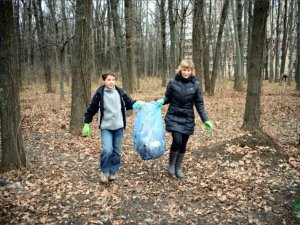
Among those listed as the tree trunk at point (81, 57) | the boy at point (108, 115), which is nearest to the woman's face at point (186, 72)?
the boy at point (108, 115)

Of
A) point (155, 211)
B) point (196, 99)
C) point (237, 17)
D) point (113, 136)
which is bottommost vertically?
point (155, 211)

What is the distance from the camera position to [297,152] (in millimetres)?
7270

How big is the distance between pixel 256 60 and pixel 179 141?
155 inches

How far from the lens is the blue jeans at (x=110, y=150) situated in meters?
5.67

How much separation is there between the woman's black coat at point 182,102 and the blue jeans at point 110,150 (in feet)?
3.04

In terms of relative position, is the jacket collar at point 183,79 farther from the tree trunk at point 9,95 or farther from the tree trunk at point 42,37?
the tree trunk at point 42,37

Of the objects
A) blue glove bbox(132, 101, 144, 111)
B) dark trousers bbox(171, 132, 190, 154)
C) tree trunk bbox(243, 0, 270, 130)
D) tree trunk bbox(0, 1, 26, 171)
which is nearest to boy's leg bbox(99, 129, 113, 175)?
blue glove bbox(132, 101, 144, 111)

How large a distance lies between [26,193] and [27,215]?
0.79 metres

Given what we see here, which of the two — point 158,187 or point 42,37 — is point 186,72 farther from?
point 42,37

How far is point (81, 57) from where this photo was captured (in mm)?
9078

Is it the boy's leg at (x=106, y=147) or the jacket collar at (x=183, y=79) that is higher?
the jacket collar at (x=183, y=79)

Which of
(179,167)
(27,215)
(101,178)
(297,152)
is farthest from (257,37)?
(27,215)

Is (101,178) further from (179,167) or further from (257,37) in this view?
(257,37)

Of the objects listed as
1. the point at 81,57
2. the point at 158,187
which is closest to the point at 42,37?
the point at 81,57
